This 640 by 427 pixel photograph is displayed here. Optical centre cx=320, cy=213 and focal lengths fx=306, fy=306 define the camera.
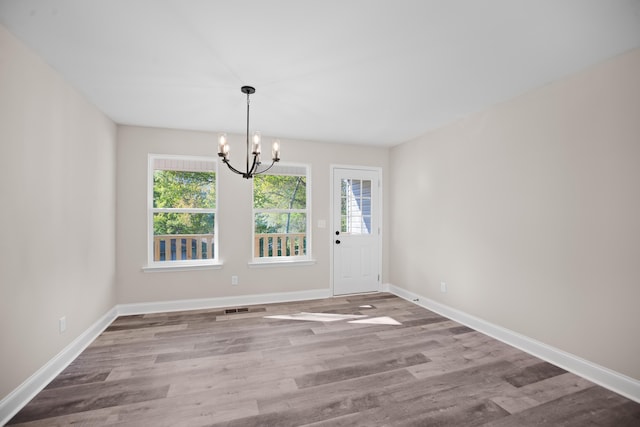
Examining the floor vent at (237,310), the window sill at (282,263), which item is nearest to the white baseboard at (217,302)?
the floor vent at (237,310)

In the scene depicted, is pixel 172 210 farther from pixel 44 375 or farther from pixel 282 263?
pixel 44 375

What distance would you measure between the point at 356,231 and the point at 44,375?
13.0 ft

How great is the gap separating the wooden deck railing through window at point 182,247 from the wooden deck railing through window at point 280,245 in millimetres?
682

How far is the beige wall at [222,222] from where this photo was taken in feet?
13.1

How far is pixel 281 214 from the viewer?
4.77 metres

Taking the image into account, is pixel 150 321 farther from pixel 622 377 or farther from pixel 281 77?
pixel 622 377

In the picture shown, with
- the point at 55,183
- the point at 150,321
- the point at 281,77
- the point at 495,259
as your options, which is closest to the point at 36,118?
the point at 55,183

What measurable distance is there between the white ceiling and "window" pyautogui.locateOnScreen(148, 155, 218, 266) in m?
1.01

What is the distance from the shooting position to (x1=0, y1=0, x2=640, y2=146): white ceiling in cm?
179

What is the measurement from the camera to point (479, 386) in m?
2.34

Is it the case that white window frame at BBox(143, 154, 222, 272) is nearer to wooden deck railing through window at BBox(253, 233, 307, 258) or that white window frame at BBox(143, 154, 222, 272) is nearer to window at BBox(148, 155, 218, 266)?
window at BBox(148, 155, 218, 266)

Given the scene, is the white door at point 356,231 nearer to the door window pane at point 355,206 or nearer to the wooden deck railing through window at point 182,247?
the door window pane at point 355,206

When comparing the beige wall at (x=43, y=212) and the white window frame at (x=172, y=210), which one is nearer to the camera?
the beige wall at (x=43, y=212)

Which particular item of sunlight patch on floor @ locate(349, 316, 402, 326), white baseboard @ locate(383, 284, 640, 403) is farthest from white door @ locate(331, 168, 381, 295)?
white baseboard @ locate(383, 284, 640, 403)
